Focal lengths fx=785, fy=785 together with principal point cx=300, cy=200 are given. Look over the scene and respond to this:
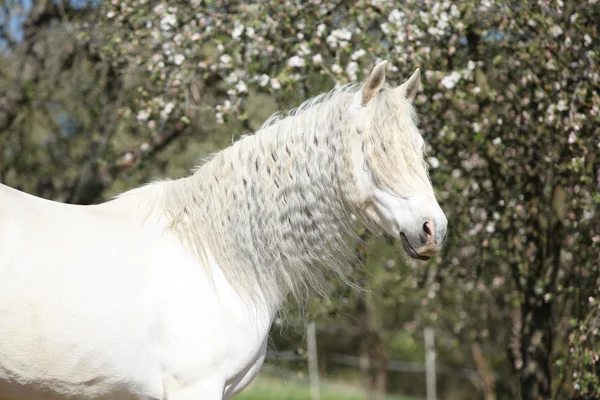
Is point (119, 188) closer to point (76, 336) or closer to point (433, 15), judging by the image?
point (433, 15)

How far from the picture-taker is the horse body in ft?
10.7

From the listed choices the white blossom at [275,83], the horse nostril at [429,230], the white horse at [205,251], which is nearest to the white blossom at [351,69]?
the white blossom at [275,83]

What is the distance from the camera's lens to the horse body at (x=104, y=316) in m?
3.27

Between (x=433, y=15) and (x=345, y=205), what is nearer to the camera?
(x=345, y=205)

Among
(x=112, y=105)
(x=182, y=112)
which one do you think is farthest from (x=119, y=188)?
(x=182, y=112)

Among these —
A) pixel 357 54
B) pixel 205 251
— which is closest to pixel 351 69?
pixel 357 54

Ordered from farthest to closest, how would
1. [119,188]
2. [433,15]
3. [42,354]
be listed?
[119,188] → [433,15] → [42,354]

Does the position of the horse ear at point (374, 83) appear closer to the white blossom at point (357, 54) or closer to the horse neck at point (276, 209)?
the horse neck at point (276, 209)

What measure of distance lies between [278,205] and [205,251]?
41cm

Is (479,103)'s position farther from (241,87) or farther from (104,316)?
(104,316)

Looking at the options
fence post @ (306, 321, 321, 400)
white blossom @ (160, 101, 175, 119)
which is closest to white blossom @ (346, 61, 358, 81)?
white blossom @ (160, 101, 175, 119)

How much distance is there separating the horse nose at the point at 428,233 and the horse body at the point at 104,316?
0.86 meters

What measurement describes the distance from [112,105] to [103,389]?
641 centimetres

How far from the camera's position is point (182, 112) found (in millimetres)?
6750
